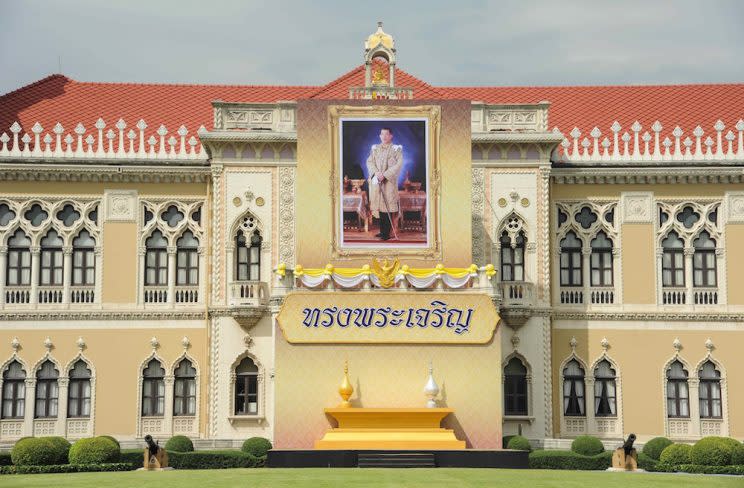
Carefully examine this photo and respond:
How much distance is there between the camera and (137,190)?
52.4 m

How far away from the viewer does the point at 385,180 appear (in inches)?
1918

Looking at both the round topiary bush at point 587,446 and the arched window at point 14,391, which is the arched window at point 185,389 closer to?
the arched window at point 14,391

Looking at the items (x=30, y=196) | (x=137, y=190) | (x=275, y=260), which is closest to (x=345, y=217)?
(x=275, y=260)

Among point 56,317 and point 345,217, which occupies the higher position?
point 345,217

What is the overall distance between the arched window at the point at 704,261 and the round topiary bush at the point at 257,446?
16.3 meters

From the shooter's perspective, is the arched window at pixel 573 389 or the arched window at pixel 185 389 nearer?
the arched window at pixel 185 389

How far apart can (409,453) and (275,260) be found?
10.9 m

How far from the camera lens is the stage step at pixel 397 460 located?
4219 centimetres

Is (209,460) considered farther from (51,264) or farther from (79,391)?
(51,264)

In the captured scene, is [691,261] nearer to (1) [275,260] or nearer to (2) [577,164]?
(2) [577,164]

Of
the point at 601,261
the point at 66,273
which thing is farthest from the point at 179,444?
the point at 601,261

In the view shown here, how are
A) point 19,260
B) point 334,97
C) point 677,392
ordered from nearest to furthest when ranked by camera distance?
point 677,392
point 19,260
point 334,97

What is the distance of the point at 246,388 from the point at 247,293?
3.24 meters

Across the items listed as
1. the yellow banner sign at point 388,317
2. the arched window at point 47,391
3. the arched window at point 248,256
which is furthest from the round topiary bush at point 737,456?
the arched window at point 47,391
